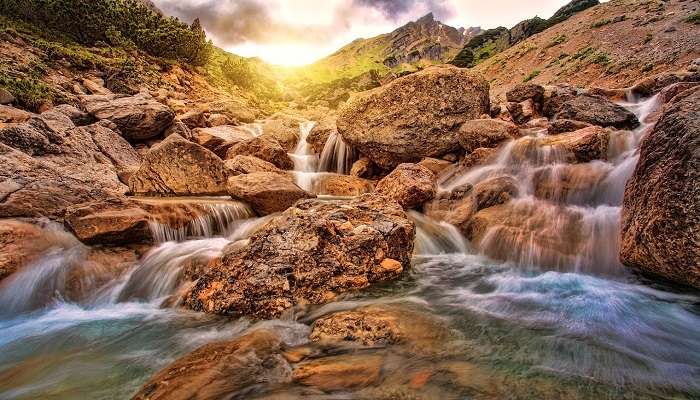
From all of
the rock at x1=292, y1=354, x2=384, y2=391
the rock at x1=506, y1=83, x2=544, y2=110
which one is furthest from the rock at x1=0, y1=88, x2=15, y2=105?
the rock at x1=506, y1=83, x2=544, y2=110

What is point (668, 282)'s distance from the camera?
5301 millimetres

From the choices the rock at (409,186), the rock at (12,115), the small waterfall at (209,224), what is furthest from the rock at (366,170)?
the rock at (12,115)

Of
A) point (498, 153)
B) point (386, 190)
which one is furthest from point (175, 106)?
point (498, 153)

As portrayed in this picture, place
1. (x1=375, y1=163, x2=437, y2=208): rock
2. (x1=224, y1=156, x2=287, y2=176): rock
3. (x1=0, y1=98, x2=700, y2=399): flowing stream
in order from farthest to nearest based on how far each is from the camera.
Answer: (x1=224, y1=156, x2=287, y2=176): rock, (x1=375, y1=163, x2=437, y2=208): rock, (x1=0, y1=98, x2=700, y2=399): flowing stream

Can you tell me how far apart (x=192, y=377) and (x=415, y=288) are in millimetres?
3726

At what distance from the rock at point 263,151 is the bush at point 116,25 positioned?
26.9 m

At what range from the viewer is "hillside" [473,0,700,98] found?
21.3m

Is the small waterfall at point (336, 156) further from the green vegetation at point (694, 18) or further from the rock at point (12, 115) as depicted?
the green vegetation at point (694, 18)

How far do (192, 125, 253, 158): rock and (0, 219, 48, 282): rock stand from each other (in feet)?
30.9

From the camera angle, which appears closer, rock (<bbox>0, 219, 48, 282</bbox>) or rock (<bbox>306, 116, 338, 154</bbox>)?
rock (<bbox>0, 219, 48, 282</bbox>)

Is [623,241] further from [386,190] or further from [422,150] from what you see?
[422,150]

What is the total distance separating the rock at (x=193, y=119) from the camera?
61.9 feet

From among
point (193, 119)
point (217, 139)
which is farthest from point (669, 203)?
point (193, 119)

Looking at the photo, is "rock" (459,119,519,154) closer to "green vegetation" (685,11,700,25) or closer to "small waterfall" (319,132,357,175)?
"small waterfall" (319,132,357,175)
